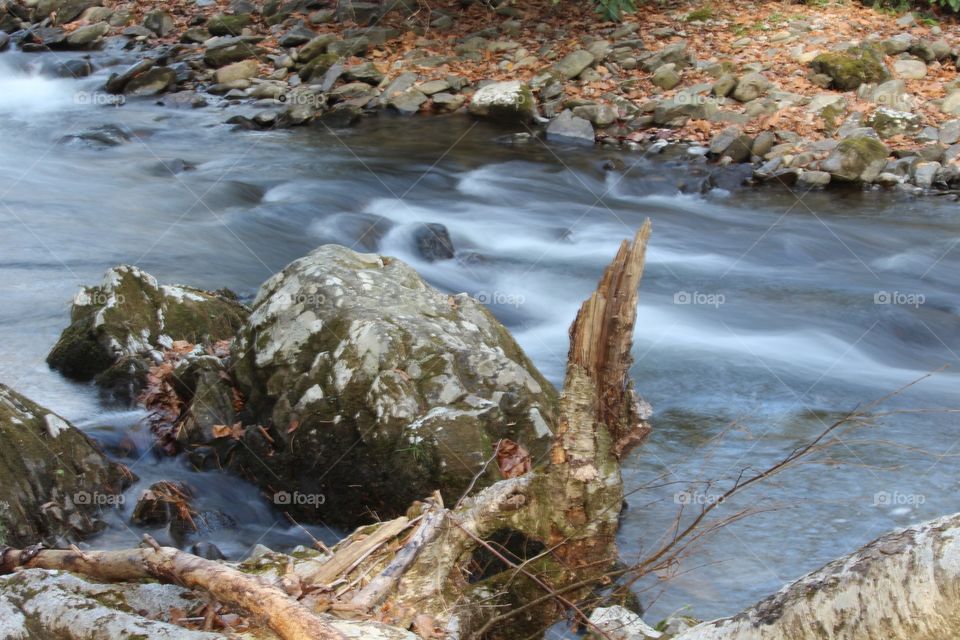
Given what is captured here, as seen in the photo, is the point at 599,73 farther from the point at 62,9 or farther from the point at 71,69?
the point at 62,9

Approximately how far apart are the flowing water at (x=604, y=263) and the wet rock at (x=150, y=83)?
45 centimetres

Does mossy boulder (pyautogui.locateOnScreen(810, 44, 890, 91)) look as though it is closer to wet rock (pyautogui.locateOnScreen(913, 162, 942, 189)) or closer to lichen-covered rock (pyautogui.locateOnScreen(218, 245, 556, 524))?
wet rock (pyautogui.locateOnScreen(913, 162, 942, 189))

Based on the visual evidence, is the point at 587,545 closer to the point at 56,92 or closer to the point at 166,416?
the point at 166,416

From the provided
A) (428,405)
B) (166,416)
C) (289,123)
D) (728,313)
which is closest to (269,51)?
(289,123)

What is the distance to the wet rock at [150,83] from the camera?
14.6 m

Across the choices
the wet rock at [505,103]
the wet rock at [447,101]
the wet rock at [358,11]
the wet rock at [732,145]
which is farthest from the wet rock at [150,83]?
the wet rock at [732,145]

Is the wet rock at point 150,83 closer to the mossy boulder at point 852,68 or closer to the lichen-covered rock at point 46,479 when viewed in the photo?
the mossy boulder at point 852,68

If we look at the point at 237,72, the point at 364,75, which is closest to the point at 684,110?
the point at 364,75

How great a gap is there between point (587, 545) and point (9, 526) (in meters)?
2.51

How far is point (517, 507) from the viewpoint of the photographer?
11.6 ft

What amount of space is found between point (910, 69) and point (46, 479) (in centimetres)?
1236

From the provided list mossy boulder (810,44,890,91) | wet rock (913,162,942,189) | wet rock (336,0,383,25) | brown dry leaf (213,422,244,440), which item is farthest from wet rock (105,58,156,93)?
wet rock (913,162,942,189)

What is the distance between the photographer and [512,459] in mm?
4801

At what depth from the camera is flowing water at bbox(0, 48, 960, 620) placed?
17.8 feet
